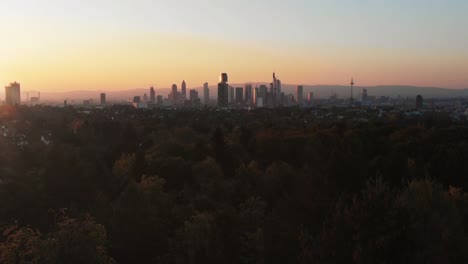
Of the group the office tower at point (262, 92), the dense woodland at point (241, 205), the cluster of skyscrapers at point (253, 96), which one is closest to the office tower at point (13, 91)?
the cluster of skyscrapers at point (253, 96)

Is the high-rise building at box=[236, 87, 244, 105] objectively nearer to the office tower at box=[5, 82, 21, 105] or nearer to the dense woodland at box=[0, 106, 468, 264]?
the office tower at box=[5, 82, 21, 105]

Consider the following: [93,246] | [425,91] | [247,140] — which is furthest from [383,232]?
[425,91]

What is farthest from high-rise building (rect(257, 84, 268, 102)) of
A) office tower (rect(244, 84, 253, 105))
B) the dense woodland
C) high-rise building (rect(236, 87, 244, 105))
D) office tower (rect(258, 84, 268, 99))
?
the dense woodland

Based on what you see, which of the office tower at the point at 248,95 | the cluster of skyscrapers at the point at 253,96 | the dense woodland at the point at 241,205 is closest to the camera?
the dense woodland at the point at 241,205

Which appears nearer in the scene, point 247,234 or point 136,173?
point 247,234

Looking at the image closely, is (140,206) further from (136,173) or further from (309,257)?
(136,173)

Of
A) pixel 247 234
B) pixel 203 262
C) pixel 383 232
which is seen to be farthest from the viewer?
pixel 247 234

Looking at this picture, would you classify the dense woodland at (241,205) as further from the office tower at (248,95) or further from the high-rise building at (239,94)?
the high-rise building at (239,94)

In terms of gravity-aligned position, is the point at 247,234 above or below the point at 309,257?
below
